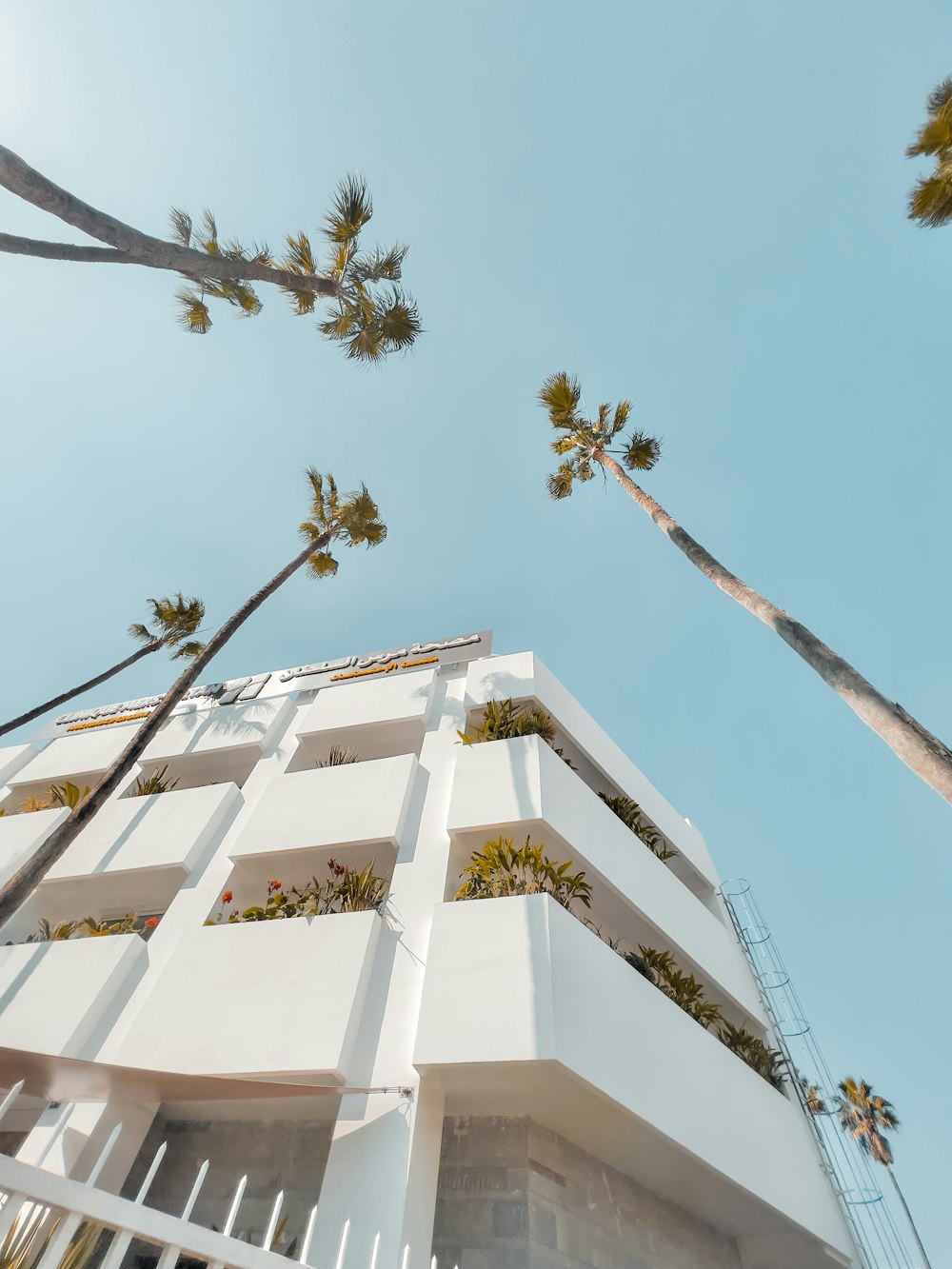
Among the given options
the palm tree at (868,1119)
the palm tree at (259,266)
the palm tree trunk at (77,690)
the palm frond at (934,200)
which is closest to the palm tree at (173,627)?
the palm tree trunk at (77,690)

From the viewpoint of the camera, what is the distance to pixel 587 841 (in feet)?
31.4

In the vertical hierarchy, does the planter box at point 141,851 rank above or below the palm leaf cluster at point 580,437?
below

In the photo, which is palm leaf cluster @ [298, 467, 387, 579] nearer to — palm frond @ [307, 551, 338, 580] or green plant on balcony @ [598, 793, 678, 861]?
palm frond @ [307, 551, 338, 580]

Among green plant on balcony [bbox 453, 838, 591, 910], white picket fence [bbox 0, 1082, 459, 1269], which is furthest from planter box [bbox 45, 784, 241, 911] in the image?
white picket fence [bbox 0, 1082, 459, 1269]

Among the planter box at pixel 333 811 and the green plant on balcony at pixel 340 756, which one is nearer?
the planter box at pixel 333 811

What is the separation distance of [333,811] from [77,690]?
7.07 metres

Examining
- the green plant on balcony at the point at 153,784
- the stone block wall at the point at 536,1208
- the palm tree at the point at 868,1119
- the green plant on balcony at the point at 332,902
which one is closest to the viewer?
the stone block wall at the point at 536,1208

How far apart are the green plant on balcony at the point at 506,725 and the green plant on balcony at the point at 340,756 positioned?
2.36 metres

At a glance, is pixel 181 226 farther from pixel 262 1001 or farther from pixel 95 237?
pixel 262 1001

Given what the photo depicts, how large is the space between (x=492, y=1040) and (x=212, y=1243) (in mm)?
3753

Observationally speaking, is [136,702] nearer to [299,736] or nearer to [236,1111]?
[299,736]

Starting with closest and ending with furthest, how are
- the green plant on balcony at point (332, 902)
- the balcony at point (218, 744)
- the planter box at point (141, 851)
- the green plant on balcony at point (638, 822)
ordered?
the green plant on balcony at point (332, 902)
the planter box at point (141, 851)
the green plant on balcony at point (638, 822)
the balcony at point (218, 744)

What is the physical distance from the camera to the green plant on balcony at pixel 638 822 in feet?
38.7

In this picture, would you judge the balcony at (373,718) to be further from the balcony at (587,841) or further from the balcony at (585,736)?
the balcony at (587,841)
